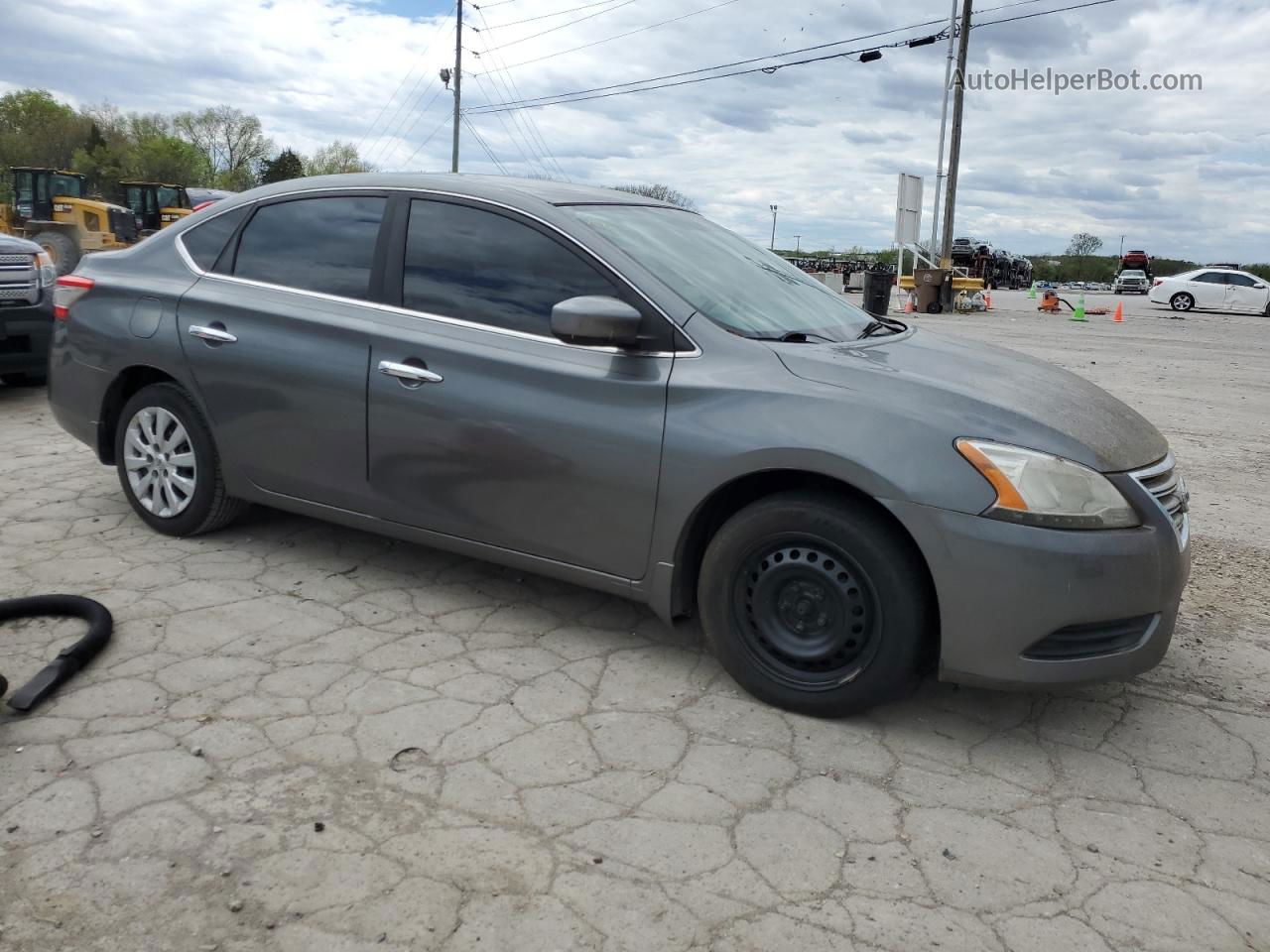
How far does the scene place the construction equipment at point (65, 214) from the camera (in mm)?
20594

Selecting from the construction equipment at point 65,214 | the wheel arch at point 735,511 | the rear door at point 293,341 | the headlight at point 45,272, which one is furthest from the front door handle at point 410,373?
the construction equipment at point 65,214

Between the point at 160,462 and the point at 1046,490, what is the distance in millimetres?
3622

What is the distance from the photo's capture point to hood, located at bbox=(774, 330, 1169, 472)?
2.87 metres

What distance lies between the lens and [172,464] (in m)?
4.41

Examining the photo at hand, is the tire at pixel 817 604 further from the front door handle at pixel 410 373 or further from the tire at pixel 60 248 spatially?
the tire at pixel 60 248

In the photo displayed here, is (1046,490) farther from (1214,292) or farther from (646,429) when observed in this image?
(1214,292)

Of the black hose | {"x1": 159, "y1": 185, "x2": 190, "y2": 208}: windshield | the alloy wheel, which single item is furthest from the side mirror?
{"x1": 159, "y1": 185, "x2": 190, "y2": 208}: windshield

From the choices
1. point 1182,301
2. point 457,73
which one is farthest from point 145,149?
point 1182,301

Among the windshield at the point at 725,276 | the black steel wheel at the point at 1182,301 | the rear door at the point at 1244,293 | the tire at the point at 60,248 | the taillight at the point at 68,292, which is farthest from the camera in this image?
the black steel wheel at the point at 1182,301

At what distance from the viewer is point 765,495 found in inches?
122

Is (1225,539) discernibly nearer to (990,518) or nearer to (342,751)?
(990,518)

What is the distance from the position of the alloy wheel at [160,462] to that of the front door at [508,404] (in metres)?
1.14

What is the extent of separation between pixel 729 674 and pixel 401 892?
136 centimetres

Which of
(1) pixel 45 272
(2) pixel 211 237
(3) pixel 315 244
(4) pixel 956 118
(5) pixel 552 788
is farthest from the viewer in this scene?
(4) pixel 956 118
